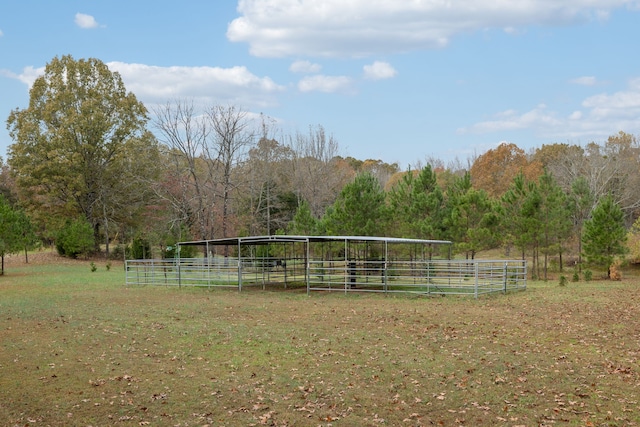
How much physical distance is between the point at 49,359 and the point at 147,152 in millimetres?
34604

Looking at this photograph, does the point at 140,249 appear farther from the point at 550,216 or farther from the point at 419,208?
the point at 550,216

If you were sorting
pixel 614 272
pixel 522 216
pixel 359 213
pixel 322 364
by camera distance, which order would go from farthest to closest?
pixel 522 216 < pixel 359 213 < pixel 614 272 < pixel 322 364

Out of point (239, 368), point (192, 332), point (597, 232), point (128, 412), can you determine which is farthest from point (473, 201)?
point (128, 412)

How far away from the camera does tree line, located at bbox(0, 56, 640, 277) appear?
2989cm

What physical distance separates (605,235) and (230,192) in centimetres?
2564

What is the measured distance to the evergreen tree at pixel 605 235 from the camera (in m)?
26.8


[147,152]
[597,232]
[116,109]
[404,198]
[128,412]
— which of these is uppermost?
[116,109]

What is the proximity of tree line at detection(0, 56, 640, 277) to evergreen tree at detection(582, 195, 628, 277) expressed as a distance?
0.20ft

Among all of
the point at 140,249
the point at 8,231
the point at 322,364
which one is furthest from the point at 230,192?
the point at 322,364

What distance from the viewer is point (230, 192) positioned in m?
43.7

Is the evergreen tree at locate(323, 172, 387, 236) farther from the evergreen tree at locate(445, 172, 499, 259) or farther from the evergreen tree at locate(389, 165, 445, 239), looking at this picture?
the evergreen tree at locate(445, 172, 499, 259)

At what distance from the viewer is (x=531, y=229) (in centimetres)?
2950

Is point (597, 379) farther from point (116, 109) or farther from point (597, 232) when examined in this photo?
point (116, 109)

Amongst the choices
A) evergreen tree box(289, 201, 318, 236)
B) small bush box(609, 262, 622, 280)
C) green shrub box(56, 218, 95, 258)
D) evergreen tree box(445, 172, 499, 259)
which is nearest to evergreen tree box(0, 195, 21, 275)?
green shrub box(56, 218, 95, 258)
